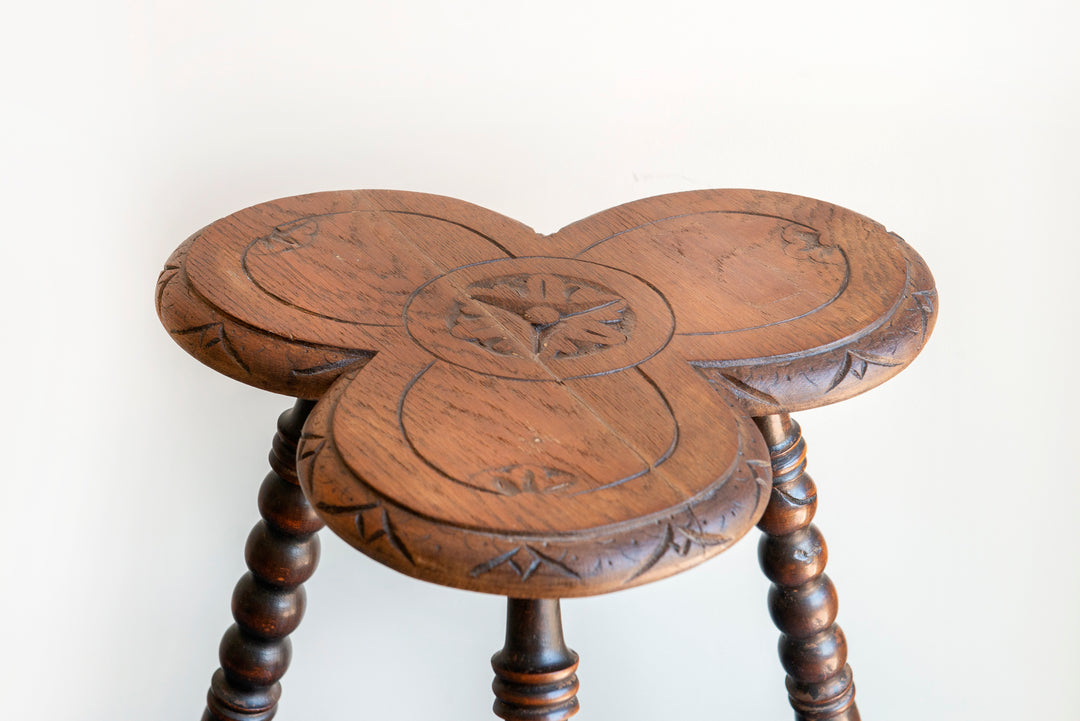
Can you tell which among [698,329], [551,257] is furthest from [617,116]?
[698,329]

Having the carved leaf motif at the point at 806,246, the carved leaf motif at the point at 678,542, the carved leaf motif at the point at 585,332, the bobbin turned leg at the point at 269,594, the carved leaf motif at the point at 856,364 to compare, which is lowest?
the bobbin turned leg at the point at 269,594

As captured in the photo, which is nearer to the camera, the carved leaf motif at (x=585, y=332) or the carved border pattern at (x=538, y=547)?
the carved border pattern at (x=538, y=547)

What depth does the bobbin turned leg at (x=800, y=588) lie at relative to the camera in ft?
3.59

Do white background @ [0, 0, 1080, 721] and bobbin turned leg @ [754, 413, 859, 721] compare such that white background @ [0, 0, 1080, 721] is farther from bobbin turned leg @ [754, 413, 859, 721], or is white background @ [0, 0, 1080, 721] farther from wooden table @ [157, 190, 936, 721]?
bobbin turned leg @ [754, 413, 859, 721]

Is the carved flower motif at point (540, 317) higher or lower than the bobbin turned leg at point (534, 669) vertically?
higher

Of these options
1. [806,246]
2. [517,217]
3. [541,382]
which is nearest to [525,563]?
[541,382]

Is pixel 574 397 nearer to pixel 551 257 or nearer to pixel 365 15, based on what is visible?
pixel 551 257

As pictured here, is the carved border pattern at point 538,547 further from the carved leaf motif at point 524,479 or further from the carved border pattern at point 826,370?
the carved border pattern at point 826,370

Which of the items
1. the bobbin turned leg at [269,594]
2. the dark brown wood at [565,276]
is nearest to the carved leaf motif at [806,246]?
the dark brown wood at [565,276]

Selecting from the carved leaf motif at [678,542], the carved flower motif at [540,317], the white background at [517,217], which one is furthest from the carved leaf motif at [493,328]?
the white background at [517,217]

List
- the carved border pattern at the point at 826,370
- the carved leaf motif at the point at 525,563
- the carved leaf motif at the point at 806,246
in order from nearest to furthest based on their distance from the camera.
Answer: the carved leaf motif at the point at 525,563, the carved border pattern at the point at 826,370, the carved leaf motif at the point at 806,246

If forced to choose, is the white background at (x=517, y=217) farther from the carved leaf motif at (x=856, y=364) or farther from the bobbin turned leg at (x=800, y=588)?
the carved leaf motif at (x=856, y=364)

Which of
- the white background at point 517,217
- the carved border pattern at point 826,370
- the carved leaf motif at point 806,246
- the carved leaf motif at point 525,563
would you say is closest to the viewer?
the carved leaf motif at point 525,563

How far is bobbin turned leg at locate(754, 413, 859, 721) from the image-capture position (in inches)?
43.0
